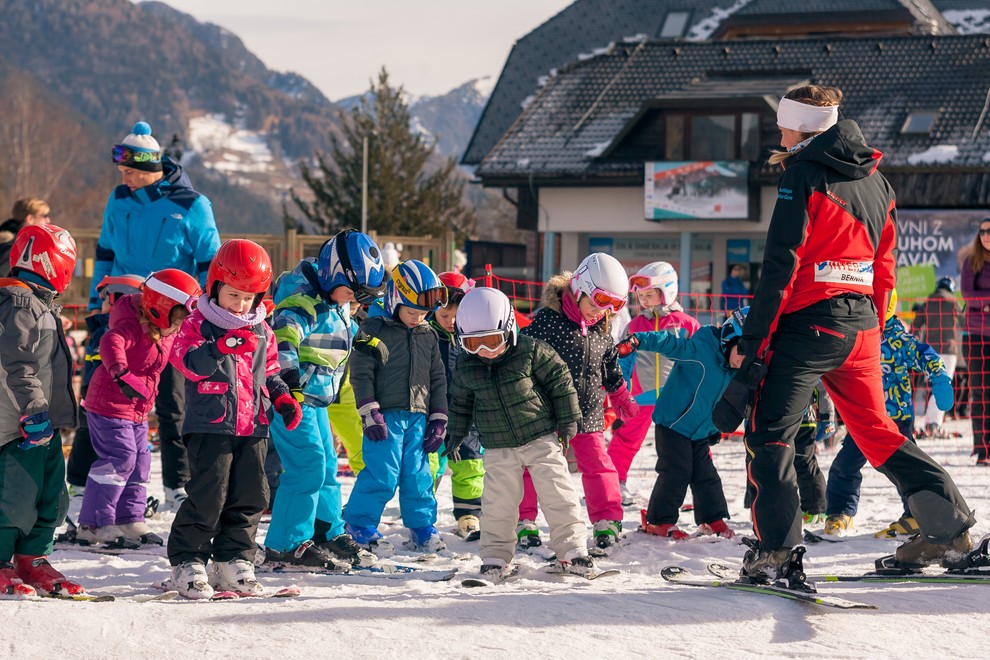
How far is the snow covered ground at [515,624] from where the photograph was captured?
4.62 meters

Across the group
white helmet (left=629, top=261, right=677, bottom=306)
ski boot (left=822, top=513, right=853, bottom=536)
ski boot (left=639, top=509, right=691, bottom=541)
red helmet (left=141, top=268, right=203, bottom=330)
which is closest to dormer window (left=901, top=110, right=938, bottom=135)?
white helmet (left=629, top=261, right=677, bottom=306)

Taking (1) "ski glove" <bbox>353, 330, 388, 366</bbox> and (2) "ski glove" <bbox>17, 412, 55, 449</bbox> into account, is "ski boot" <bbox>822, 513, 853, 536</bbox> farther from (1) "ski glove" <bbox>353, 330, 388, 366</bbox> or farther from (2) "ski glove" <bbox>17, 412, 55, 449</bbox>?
(2) "ski glove" <bbox>17, 412, 55, 449</bbox>

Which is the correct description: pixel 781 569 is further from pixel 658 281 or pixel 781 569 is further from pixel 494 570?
pixel 658 281

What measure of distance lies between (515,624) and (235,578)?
1416mm

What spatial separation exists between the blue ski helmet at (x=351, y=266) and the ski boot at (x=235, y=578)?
5.00 ft

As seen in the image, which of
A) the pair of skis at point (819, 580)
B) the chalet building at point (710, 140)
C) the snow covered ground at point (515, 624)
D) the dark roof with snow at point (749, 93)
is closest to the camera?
the snow covered ground at point (515, 624)

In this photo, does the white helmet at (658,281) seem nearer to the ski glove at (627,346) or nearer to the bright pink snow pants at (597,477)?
the ski glove at (627,346)

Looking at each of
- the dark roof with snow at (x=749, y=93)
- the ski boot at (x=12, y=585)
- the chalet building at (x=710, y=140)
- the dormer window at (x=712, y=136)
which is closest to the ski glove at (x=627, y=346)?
the ski boot at (x=12, y=585)

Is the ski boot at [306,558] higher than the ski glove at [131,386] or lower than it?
lower

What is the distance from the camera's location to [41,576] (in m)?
5.57

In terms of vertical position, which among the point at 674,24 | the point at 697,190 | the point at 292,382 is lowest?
the point at 292,382

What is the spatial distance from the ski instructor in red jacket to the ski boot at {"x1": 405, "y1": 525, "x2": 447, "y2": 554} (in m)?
A: 2.19

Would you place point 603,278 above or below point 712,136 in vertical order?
below

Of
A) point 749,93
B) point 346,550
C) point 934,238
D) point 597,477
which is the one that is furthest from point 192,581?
point 749,93
